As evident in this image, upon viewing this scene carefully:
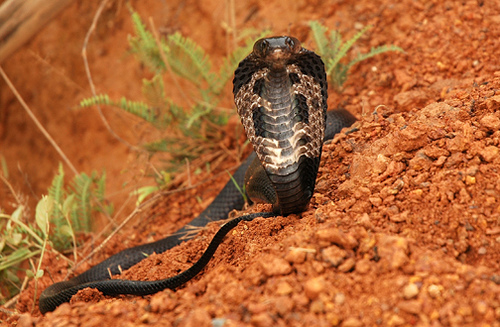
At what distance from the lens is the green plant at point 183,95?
548cm

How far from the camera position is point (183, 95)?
226 inches

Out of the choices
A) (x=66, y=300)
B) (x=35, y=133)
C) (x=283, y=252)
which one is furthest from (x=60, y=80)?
(x=283, y=252)

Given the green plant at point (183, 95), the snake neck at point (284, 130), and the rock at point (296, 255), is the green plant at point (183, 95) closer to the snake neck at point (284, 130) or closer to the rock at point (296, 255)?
the snake neck at point (284, 130)

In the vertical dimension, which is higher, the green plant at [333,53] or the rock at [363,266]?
the green plant at [333,53]

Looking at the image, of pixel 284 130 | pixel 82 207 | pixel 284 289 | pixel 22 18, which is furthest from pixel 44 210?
pixel 22 18

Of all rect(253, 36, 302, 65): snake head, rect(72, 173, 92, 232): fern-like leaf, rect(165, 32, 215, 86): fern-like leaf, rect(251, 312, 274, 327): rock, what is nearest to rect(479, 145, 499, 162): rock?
rect(253, 36, 302, 65): snake head

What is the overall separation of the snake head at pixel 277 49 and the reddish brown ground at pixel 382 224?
39.1 inches

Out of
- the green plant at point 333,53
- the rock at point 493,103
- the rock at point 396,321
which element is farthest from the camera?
the green plant at point 333,53

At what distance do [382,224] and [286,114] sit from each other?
3.09ft

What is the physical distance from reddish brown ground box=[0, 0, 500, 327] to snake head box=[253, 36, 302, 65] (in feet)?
3.26

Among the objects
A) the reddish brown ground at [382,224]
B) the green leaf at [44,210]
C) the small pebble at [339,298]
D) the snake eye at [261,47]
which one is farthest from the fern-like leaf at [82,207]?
the small pebble at [339,298]

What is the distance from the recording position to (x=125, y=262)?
14.7 feet

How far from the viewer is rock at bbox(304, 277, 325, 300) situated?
2162 millimetres

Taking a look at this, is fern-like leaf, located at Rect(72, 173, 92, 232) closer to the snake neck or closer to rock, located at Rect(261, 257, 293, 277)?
the snake neck
